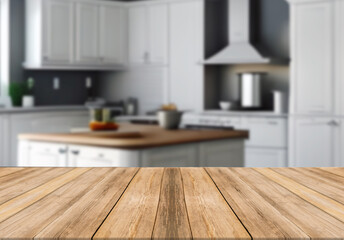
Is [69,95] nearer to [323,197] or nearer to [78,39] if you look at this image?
[78,39]

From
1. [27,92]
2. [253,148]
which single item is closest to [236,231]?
[253,148]

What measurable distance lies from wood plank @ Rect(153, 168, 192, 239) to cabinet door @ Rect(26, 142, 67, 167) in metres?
1.90

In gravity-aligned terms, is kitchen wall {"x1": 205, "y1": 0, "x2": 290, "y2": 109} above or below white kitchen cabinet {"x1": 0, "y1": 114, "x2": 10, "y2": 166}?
above

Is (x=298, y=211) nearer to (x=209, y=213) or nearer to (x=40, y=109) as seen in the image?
(x=209, y=213)

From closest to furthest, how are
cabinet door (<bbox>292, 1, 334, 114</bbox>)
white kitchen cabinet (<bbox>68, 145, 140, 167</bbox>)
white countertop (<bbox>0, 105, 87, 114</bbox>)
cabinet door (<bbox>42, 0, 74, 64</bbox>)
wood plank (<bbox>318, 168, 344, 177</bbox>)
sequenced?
wood plank (<bbox>318, 168, 344, 177</bbox>), white kitchen cabinet (<bbox>68, 145, 140, 167</bbox>), cabinet door (<bbox>292, 1, 334, 114</bbox>), white countertop (<bbox>0, 105, 87, 114</bbox>), cabinet door (<bbox>42, 0, 74, 64</bbox>)

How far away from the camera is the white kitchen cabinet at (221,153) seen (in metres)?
3.05

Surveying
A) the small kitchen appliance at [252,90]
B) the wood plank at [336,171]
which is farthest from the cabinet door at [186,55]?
the wood plank at [336,171]

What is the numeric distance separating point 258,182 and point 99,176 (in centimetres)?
44

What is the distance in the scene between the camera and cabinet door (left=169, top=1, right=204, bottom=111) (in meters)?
5.76

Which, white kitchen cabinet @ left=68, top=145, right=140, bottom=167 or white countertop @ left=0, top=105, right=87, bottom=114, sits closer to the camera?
white kitchen cabinet @ left=68, top=145, right=140, bottom=167

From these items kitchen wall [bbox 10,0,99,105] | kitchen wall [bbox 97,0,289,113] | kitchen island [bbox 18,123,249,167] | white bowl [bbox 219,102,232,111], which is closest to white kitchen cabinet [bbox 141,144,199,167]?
kitchen island [bbox 18,123,249,167]

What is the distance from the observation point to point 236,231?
2.51 feet

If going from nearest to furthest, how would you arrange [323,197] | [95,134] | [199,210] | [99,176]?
[199,210] < [323,197] < [99,176] < [95,134]

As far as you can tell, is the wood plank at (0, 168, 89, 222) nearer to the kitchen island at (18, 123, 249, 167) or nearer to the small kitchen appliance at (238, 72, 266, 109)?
the kitchen island at (18, 123, 249, 167)
